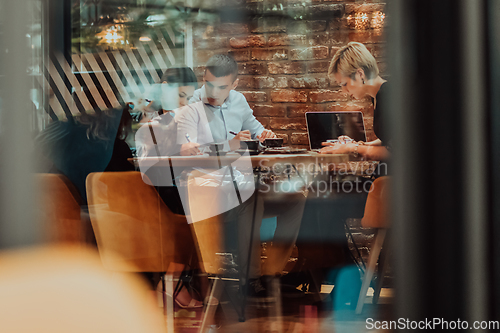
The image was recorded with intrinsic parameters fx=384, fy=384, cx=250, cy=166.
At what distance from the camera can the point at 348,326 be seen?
3.93 feet

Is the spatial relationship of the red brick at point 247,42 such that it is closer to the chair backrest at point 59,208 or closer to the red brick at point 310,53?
the red brick at point 310,53

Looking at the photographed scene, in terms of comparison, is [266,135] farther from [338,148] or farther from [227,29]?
[227,29]

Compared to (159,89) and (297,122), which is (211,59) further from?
(297,122)

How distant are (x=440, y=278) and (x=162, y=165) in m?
1.16

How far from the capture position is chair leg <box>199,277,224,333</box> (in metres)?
1.48

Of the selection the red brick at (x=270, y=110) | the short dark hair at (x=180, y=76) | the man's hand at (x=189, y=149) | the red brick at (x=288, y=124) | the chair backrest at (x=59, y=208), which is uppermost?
the short dark hair at (x=180, y=76)

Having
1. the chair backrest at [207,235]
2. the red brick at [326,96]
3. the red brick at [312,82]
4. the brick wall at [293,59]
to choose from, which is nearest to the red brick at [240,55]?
the brick wall at [293,59]

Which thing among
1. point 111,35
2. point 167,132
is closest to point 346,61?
Result: point 167,132

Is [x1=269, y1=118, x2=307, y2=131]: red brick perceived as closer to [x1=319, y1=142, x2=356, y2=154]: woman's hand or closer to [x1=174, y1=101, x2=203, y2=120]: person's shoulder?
[x1=319, y1=142, x2=356, y2=154]: woman's hand

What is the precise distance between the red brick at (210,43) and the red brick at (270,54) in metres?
0.38

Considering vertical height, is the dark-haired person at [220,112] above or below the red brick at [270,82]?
below

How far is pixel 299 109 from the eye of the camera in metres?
2.49

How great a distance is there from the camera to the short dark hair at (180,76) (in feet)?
Answer: 5.84

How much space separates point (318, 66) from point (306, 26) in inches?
10.5
